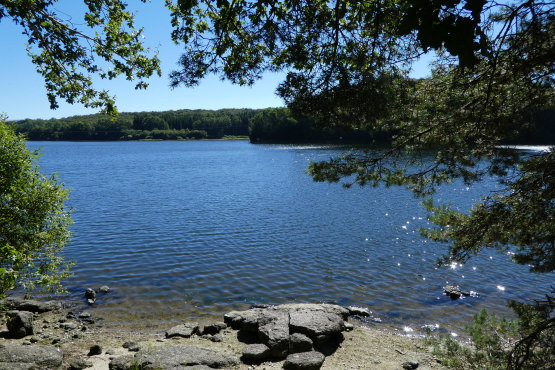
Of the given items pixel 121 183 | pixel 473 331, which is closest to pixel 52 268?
pixel 473 331

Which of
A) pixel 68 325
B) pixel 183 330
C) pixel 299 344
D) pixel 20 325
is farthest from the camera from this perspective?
pixel 68 325

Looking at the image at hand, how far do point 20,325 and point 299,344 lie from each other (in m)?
7.51

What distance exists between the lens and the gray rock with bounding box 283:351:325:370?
25.6 feet

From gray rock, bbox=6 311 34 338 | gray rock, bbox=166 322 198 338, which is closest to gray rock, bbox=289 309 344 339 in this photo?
gray rock, bbox=166 322 198 338

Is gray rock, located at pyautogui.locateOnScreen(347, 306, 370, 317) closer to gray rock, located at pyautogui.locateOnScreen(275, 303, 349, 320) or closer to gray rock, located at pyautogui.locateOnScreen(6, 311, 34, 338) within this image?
gray rock, located at pyautogui.locateOnScreen(275, 303, 349, 320)

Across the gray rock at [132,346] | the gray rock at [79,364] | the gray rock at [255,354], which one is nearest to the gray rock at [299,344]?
the gray rock at [255,354]

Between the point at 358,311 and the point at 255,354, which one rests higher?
the point at 255,354

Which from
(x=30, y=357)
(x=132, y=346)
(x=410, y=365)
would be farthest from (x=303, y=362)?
(x=30, y=357)

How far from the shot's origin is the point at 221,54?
23.4 feet

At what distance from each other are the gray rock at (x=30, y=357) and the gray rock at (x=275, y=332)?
456cm

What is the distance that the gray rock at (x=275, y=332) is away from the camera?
8602mm

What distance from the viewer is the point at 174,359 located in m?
7.77

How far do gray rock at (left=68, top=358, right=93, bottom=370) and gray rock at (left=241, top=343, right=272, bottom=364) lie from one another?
3.38 m

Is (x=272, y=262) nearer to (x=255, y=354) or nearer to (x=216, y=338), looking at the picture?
(x=216, y=338)
